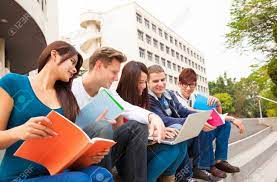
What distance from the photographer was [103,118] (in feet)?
4.44

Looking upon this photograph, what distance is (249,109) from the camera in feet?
139

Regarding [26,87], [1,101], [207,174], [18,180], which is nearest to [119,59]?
[26,87]

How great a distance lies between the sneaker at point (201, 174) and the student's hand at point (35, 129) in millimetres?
1707

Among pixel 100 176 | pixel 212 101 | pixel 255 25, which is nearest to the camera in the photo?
pixel 100 176

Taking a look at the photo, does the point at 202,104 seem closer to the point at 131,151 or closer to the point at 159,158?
the point at 159,158

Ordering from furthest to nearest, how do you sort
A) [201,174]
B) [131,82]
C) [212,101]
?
1. [212,101]
2. [201,174]
3. [131,82]

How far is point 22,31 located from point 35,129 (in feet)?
25.4

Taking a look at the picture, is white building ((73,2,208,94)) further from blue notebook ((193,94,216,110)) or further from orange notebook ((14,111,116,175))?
orange notebook ((14,111,116,175))

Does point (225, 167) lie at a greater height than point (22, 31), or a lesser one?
lesser

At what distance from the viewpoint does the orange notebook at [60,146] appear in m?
0.99

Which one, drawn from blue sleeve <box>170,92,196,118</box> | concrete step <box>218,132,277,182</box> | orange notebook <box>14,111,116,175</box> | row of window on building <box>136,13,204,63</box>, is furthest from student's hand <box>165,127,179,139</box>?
row of window on building <box>136,13,204,63</box>

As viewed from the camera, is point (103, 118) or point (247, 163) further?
point (247, 163)

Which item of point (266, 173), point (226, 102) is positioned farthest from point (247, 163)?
point (226, 102)

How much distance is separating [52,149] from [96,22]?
26.7 metres
